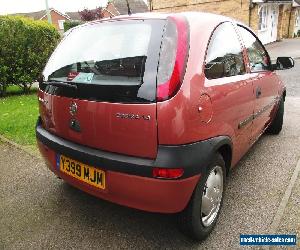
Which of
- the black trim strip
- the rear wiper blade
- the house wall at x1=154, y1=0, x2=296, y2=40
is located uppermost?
the house wall at x1=154, y1=0, x2=296, y2=40

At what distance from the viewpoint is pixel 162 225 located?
2826 mm

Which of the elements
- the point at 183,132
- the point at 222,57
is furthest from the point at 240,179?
the point at 183,132

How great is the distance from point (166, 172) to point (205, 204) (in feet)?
2.00

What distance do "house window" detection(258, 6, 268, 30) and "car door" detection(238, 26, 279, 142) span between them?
1883cm

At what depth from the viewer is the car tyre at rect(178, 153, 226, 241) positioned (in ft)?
7.93

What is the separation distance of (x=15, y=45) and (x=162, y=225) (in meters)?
7.43

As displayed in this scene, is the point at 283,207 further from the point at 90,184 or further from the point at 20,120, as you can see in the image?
the point at 20,120

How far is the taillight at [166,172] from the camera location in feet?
7.09

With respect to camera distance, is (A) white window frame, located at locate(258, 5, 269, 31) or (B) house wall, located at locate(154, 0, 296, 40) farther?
(A) white window frame, located at locate(258, 5, 269, 31)

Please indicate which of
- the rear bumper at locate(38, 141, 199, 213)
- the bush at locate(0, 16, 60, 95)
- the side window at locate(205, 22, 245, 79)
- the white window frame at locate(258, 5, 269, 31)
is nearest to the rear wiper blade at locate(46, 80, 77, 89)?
the rear bumper at locate(38, 141, 199, 213)

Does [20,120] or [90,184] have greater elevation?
[90,184]

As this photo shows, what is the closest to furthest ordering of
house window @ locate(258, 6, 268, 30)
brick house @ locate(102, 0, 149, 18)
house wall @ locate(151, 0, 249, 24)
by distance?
house wall @ locate(151, 0, 249, 24) → house window @ locate(258, 6, 268, 30) → brick house @ locate(102, 0, 149, 18)

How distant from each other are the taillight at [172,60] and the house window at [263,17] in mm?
20834

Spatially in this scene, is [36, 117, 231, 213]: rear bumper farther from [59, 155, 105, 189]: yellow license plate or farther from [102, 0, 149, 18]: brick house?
[102, 0, 149, 18]: brick house
